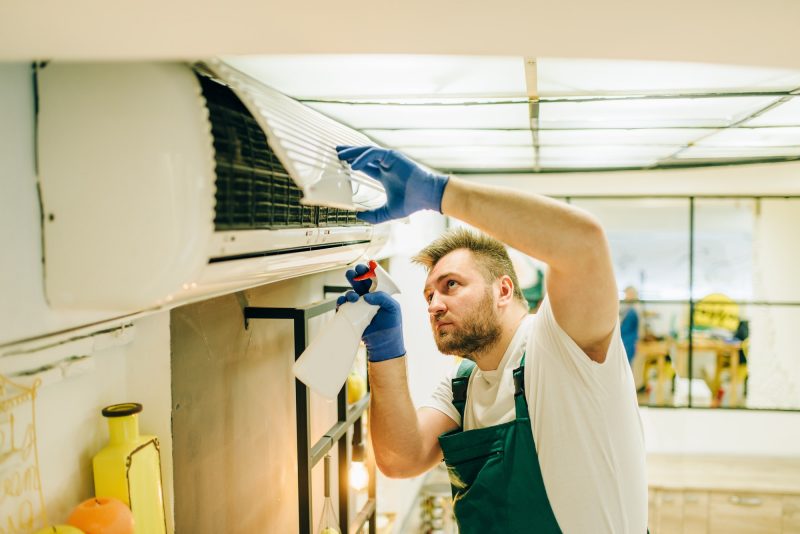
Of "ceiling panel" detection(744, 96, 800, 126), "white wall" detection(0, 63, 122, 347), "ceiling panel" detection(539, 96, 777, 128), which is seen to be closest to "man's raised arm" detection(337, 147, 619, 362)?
"white wall" detection(0, 63, 122, 347)

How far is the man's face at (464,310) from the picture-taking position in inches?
73.4

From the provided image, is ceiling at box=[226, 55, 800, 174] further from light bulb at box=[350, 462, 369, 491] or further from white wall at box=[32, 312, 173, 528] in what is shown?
light bulb at box=[350, 462, 369, 491]

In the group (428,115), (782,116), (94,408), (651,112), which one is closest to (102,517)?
(94,408)

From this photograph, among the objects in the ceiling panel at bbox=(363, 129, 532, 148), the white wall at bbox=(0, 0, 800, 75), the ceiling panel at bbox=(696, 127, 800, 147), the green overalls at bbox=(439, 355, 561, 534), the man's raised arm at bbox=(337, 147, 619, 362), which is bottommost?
the green overalls at bbox=(439, 355, 561, 534)

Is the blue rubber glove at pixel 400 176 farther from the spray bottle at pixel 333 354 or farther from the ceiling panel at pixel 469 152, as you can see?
the ceiling panel at pixel 469 152

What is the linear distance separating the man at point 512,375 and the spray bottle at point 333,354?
0.14 m

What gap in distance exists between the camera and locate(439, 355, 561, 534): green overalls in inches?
62.5

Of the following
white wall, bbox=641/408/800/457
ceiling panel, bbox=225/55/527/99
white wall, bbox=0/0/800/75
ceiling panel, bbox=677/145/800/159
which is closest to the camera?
white wall, bbox=0/0/800/75

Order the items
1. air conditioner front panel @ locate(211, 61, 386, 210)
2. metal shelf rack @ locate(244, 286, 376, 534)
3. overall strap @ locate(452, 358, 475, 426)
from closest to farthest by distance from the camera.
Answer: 1. air conditioner front panel @ locate(211, 61, 386, 210)
2. metal shelf rack @ locate(244, 286, 376, 534)
3. overall strap @ locate(452, 358, 475, 426)

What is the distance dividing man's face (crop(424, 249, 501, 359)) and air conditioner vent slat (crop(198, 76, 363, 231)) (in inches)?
32.8

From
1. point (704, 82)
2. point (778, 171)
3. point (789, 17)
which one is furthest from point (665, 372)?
point (789, 17)

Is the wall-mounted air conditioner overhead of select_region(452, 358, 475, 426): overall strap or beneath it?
overhead

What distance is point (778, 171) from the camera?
492cm

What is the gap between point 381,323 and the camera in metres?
1.75
